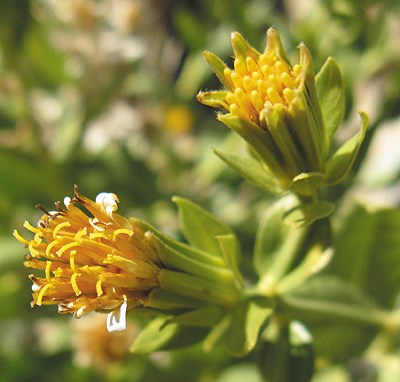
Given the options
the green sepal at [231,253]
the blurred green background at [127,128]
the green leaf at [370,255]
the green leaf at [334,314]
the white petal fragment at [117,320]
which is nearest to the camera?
the white petal fragment at [117,320]

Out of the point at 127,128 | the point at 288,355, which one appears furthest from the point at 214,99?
the point at 127,128

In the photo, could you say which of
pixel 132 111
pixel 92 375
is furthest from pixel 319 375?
pixel 132 111

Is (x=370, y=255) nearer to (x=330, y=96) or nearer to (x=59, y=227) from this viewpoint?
(x=330, y=96)

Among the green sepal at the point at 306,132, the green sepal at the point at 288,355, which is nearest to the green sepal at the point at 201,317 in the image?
the green sepal at the point at 288,355

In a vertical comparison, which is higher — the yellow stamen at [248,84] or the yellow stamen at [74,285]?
the yellow stamen at [248,84]

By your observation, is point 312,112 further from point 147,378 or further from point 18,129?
point 18,129

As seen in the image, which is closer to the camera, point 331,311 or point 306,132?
point 306,132

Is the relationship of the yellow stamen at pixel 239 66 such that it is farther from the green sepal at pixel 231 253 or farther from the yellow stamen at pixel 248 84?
the green sepal at pixel 231 253

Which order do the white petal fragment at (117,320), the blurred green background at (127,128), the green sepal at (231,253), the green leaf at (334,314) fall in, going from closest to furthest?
the white petal fragment at (117,320), the green sepal at (231,253), the green leaf at (334,314), the blurred green background at (127,128)
